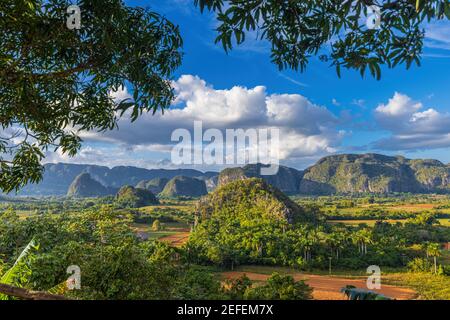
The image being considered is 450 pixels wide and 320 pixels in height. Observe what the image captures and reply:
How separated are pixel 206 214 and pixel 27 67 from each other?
51.6m

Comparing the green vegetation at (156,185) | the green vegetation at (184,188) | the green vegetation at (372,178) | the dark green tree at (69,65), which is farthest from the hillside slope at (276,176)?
the dark green tree at (69,65)

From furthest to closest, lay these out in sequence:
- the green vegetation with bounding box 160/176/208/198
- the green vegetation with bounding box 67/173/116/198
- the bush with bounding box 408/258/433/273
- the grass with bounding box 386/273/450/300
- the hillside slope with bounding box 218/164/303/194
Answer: the green vegetation with bounding box 67/173/116/198 → the green vegetation with bounding box 160/176/208/198 → the hillside slope with bounding box 218/164/303/194 → the bush with bounding box 408/258/433/273 → the grass with bounding box 386/273/450/300

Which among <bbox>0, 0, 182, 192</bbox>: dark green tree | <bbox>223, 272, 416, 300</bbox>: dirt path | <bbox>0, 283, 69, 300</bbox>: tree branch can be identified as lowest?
<bbox>223, 272, 416, 300</bbox>: dirt path

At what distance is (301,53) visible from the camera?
2.61m

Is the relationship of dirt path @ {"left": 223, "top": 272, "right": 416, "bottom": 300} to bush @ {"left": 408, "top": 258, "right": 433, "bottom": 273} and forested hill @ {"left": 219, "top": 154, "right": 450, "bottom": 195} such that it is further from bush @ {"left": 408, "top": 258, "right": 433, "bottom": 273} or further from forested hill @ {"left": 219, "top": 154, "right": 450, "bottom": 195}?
forested hill @ {"left": 219, "top": 154, "right": 450, "bottom": 195}

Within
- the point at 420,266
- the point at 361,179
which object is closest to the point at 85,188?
the point at 361,179

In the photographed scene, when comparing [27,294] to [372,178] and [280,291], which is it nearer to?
[280,291]

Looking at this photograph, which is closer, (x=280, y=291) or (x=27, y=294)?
(x=27, y=294)

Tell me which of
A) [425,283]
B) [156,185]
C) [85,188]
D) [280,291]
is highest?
[156,185]

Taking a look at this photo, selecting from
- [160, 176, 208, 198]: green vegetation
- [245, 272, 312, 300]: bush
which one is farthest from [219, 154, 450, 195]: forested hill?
[245, 272, 312, 300]: bush

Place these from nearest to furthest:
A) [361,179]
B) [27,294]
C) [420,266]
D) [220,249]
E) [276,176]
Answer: [27,294], [420,266], [220,249], [361,179], [276,176]

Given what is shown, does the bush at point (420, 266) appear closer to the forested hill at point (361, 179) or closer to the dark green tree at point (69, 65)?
the dark green tree at point (69, 65)
